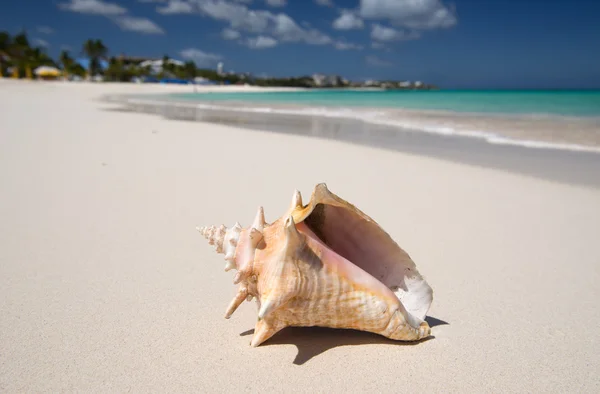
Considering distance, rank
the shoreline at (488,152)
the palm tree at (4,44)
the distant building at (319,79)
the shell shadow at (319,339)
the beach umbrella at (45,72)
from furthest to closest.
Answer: the distant building at (319,79) → the palm tree at (4,44) → the beach umbrella at (45,72) → the shoreline at (488,152) → the shell shadow at (319,339)

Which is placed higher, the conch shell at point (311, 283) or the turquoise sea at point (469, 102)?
the turquoise sea at point (469, 102)

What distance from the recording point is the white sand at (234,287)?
1.68m

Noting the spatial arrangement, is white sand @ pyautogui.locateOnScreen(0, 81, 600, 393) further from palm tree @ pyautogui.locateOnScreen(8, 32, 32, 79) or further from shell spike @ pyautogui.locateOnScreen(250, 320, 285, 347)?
palm tree @ pyautogui.locateOnScreen(8, 32, 32, 79)

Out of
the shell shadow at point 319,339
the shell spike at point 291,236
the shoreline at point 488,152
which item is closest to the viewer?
the shell spike at point 291,236

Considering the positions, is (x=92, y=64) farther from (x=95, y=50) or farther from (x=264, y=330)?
(x=264, y=330)

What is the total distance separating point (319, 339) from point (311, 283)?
318mm

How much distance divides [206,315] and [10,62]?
8323 centimetres

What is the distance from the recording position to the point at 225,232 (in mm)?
1928

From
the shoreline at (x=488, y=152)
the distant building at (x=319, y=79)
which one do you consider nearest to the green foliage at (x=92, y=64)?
the distant building at (x=319, y=79)

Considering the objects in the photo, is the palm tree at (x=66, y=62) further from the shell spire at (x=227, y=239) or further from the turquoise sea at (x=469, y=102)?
the shell spire at (x=227, y=239)

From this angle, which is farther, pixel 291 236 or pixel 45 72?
pixel 45 72

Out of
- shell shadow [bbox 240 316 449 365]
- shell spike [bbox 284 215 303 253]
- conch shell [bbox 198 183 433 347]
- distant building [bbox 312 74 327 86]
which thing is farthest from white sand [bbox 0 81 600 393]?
distant building [bbox 312 74 327 86]

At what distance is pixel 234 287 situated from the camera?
2.38m

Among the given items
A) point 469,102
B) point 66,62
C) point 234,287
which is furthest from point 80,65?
point 234,287
